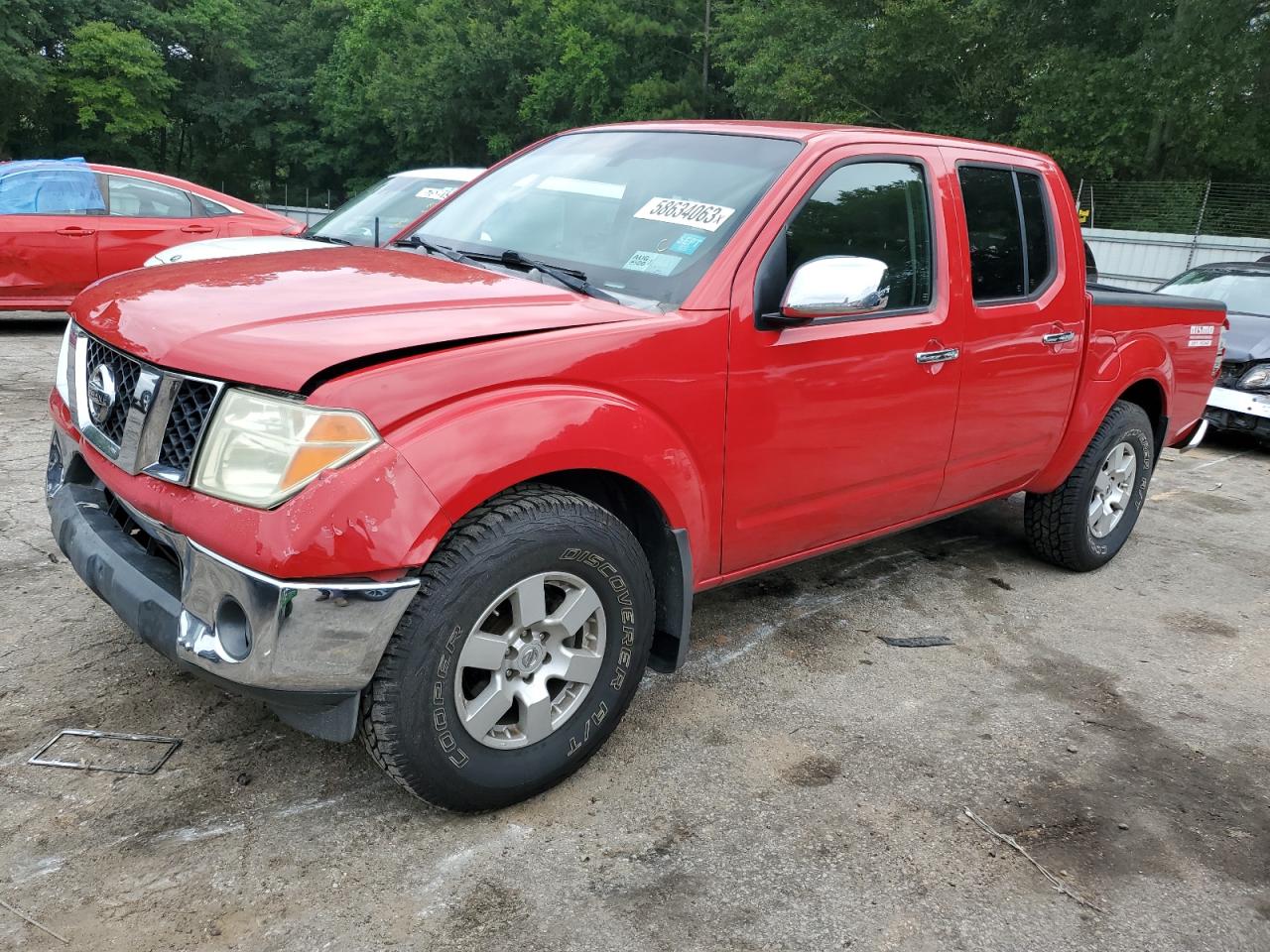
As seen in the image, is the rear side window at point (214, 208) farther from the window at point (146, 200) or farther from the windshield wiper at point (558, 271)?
the windshield wiper at point (558, 271)

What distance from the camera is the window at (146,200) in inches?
356

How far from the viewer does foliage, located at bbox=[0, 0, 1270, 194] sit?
25781mm

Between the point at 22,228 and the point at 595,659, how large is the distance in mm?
7937

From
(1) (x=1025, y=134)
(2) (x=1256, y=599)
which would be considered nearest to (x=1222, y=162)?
(1) (x=1025, y=134)

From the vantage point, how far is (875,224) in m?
3.43

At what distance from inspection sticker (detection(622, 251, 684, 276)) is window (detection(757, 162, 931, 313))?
0.27 metres

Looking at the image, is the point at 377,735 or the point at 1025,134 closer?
the point at 377,735

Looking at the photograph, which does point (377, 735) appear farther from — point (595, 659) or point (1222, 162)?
point (1222, 162)

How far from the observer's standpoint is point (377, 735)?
236 cm

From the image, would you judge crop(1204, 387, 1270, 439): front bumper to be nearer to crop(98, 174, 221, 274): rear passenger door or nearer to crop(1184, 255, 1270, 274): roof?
crop(1184, 255, 1270, 274): roof

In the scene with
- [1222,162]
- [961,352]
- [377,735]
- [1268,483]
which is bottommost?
[1268,483]

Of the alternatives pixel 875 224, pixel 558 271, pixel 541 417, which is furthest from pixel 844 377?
pixel 541 417

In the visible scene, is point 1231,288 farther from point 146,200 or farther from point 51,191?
point 51,191

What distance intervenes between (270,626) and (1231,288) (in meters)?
9.49
